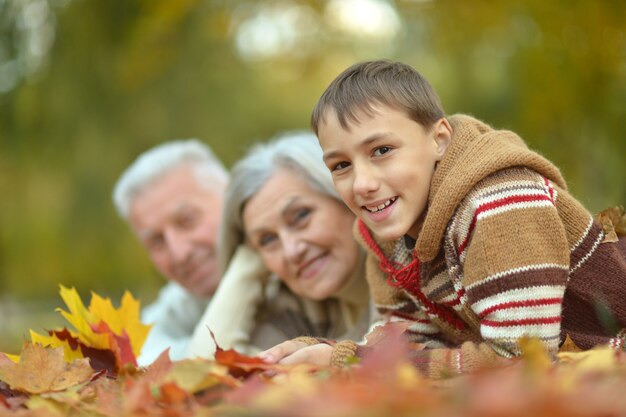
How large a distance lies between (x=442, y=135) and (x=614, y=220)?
14.5 inches

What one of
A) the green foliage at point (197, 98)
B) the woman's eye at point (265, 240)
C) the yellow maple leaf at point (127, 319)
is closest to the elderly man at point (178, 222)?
the woman's eye at point (265, 240)

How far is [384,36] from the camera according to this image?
5746 mm

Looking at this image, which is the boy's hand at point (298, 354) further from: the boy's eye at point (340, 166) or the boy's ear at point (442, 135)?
the boy's ear at point (442, 135)

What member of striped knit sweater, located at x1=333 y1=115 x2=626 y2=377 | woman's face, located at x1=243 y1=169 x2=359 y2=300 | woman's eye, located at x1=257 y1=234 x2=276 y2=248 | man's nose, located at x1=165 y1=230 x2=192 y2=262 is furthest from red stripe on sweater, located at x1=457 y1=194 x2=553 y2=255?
man's nose, located at x1=165 y1=230 x2=192 y2=262

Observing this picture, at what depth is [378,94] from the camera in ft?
4.40

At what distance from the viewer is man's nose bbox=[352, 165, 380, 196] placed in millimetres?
1308

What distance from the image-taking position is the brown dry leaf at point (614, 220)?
4.63ft

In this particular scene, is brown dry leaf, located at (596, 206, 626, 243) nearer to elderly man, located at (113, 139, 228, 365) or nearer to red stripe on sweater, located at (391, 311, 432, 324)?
red stripe on sweater, located at (391, 311, 432, 324)

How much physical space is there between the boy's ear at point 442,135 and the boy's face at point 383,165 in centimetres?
3

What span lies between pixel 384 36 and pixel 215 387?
5114 millimetres

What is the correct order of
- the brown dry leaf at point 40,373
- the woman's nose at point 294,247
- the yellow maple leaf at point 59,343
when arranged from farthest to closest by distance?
the woman's nose at point 294,247 → the yellow maple leaf at point 59,343 → the brown dry leaf at point 40,373

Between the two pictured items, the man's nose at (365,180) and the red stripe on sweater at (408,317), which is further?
the red stripe on sweater at (408,317)

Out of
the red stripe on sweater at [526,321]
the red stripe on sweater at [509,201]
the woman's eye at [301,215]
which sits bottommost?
the red stripe on sweater at [526,321]

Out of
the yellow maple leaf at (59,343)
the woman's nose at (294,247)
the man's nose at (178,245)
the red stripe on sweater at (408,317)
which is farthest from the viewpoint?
the man's nose at (178,245)
